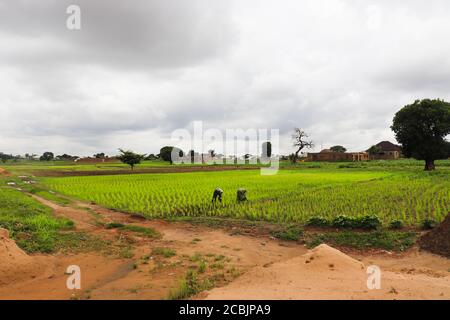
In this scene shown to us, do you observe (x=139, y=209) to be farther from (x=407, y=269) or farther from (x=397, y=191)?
(x=397, y=191)

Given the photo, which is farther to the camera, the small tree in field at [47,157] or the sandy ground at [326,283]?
the small tree in field at [47,157]

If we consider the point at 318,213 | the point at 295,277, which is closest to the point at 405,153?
the point at 318,213

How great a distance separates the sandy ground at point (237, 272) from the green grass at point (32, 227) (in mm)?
810

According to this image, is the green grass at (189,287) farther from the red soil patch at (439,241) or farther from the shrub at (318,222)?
the red soil patch at (439,241)

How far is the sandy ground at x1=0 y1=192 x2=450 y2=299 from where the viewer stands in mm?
5148

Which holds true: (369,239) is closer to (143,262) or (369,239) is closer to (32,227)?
(143,262)

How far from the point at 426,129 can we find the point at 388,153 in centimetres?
5895

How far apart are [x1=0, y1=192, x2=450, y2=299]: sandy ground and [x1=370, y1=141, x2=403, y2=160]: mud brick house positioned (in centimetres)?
9340

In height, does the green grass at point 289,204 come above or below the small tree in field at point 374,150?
below

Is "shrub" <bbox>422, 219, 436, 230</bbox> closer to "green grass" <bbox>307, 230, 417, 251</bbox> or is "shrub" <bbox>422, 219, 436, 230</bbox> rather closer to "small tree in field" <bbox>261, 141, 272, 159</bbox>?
"green grass" <bbox>307, 230, 417, 251</bbox>

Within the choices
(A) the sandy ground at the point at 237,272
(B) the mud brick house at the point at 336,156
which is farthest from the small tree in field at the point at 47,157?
(A) the sandy ground at the point at 237,272

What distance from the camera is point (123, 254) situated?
807 cm

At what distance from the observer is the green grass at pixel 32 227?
27.4ft
